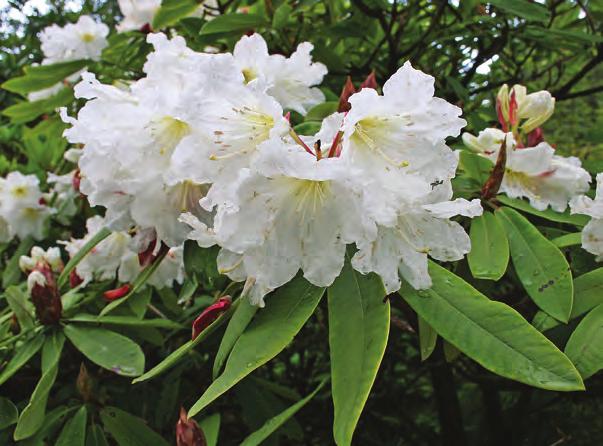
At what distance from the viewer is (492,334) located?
75 centimetres

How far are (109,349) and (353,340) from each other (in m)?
0.56

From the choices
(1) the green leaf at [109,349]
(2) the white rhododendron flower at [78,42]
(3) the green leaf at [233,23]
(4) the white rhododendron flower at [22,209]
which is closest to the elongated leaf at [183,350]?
(1) the green leaf at [109,349]

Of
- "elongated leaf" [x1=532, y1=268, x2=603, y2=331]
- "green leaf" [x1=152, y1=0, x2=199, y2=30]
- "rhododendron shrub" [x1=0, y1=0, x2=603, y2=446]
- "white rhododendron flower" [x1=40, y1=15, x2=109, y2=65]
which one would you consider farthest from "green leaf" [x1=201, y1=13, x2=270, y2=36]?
"elongated leaf" [x1=532, y1=268, x2=603, y2=331]

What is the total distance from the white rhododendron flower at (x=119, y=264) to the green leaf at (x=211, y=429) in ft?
1.08

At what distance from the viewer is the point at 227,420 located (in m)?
1.93

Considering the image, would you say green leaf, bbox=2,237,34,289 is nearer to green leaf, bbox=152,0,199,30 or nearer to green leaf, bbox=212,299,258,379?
green leaf, bbox=152,0,199,30

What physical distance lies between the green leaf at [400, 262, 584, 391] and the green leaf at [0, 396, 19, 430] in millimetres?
754

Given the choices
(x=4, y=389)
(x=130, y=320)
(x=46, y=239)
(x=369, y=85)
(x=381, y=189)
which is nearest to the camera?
(x=381, y=189)

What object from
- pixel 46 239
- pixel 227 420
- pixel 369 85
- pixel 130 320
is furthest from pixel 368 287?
pixel 46 239

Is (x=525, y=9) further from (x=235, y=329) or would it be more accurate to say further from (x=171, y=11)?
(x=235, y=329)

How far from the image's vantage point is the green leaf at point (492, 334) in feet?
2.27

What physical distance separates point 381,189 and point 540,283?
32 cm

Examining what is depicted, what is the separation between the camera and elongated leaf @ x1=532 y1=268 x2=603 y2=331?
88cm

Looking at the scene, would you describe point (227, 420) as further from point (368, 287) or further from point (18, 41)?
point (18, 41)
